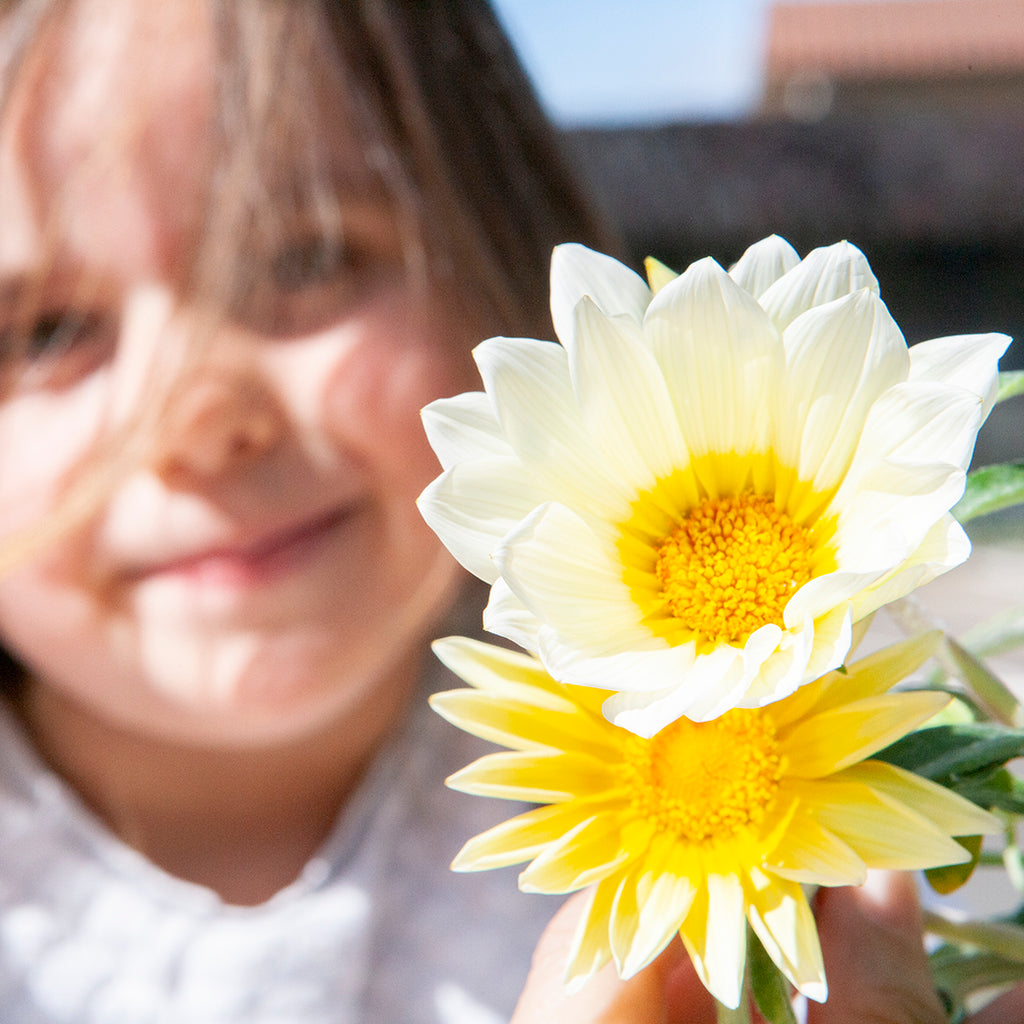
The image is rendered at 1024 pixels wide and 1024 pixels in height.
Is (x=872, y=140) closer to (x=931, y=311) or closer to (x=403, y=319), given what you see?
(x=931, y=311)

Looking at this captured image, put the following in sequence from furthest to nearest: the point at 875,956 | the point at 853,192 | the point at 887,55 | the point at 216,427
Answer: the point at 887,55
the point at 853,192
the point at 216,427
the point at 875,956

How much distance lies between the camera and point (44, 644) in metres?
0.58

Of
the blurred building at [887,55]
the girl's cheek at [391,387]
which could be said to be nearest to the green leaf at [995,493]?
the girl's cheek at [391,387]

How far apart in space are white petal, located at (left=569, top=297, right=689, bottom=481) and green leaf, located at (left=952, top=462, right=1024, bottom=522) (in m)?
0.07

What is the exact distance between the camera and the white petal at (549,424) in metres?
0.16

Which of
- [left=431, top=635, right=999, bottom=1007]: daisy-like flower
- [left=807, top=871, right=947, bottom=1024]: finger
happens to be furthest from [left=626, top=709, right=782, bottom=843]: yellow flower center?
[left=807, top=871, right=947, bottom=1024]: finger

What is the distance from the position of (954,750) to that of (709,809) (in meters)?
0.05

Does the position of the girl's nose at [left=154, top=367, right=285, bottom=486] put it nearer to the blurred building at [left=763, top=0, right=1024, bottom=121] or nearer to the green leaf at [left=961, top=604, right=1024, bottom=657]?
the green leaf at [left=961, top=604, right=1024, bottom=657]

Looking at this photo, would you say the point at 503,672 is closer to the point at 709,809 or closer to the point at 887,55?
the point at 709,809

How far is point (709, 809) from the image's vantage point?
180 mm

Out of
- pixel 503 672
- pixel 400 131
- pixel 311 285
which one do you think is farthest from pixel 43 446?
pixel 503 672

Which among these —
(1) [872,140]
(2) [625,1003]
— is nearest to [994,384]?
(2) [625,1003]

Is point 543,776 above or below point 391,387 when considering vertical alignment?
above

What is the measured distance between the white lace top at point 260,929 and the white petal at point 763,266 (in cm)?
58
